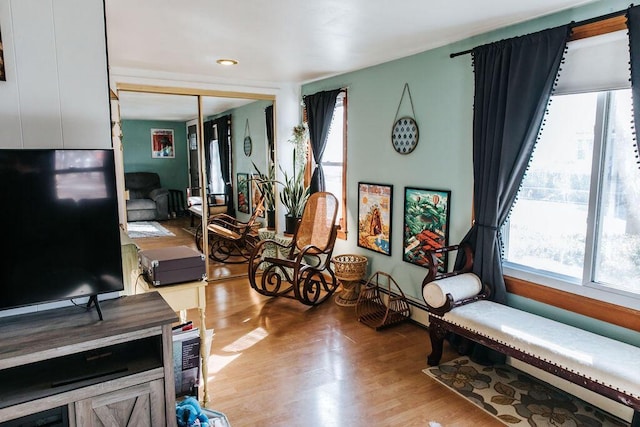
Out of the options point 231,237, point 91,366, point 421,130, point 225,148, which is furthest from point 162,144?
point 91,366

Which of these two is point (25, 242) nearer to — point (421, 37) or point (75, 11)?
point (75, 11)

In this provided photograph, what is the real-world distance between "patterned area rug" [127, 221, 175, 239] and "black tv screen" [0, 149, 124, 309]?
289 cm

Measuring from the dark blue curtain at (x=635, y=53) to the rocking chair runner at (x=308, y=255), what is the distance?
2709 millimetres

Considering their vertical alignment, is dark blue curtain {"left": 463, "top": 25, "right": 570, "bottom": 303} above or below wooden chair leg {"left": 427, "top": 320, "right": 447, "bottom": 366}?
above

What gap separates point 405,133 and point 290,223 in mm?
1930

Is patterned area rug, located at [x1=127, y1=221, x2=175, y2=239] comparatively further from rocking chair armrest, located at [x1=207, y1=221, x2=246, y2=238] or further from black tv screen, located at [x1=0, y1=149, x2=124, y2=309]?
black tv screen, located at [x1=0, y1=149, x2=124, y2=309]

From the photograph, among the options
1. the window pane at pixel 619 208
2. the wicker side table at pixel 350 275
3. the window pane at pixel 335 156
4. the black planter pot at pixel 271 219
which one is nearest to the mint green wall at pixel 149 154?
the black planter pot at pixel 271 219

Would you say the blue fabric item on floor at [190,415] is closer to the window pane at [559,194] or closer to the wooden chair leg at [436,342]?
the wooden chair leg at [436,342]

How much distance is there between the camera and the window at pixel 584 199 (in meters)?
2.42

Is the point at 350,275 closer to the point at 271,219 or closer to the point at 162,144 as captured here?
the point at 271,219

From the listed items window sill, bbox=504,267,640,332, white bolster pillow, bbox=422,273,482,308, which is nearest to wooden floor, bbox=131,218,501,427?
white bolster pillow, bbox=422,273,482,308

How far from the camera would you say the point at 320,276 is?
4258 mm

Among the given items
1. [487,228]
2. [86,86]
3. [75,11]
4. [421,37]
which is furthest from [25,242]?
[421,37]

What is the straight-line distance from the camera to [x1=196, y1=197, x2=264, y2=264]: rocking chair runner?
16.5ft
